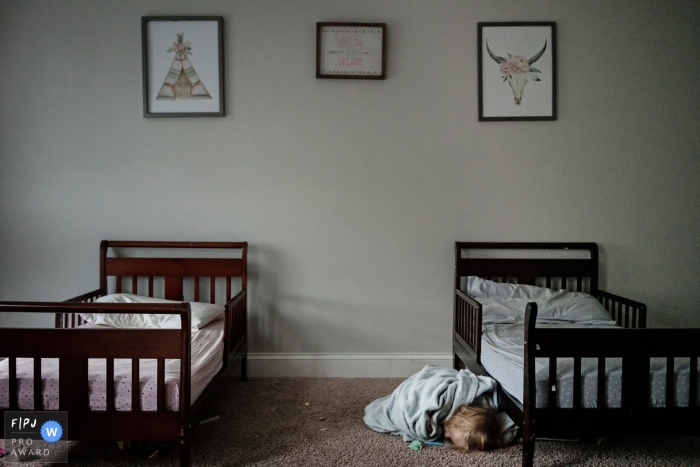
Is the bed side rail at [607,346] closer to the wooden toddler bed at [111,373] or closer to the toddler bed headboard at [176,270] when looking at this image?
the wooden toddler bed at [111,373]

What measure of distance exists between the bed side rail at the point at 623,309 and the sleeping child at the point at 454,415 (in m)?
1.04

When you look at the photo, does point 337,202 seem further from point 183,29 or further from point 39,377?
point 39,377

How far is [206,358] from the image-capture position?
6.62 ft

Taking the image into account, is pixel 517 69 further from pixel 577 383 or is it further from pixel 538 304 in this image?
pixel 577 383

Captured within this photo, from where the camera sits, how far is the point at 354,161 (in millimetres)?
2846

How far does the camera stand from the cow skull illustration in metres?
2.80

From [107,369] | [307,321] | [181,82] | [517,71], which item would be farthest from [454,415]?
[181,82]

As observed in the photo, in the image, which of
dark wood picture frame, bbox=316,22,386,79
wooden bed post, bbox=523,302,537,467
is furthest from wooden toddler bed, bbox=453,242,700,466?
dark wood picture frame, bbox=316,22,386,79

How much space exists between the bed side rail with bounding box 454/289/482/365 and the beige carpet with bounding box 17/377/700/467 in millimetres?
502

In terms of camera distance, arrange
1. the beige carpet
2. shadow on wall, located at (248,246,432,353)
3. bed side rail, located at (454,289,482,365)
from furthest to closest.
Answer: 1. shadow on wall, located at (248,246,432,353)
2. bed side rail, located at (454,289,482,365)
3. the beige carpet

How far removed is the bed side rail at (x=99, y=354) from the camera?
1.59 metres

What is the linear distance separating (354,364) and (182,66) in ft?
7.14

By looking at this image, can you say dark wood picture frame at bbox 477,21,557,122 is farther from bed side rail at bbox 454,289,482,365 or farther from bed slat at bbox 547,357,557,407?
bed slat at bbox 547,357,557,407

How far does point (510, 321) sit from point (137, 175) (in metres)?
2.42
